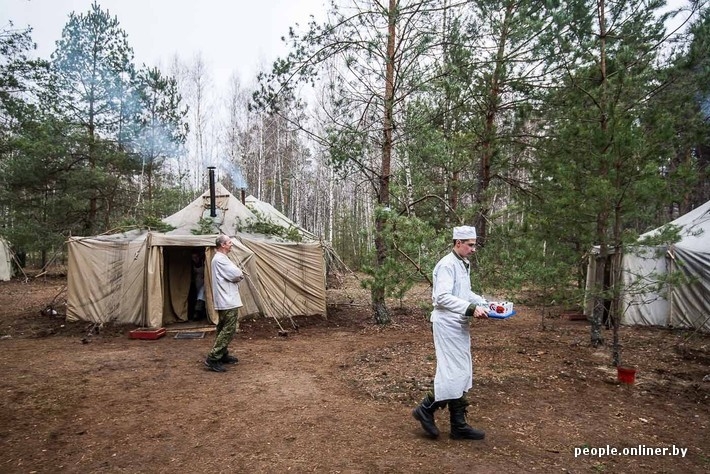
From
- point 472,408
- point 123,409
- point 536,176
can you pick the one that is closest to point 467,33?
point 536,176

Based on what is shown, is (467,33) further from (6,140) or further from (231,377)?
(6,140)

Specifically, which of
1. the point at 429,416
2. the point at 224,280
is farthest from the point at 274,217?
the point at 429,416

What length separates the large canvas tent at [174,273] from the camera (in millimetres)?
8125

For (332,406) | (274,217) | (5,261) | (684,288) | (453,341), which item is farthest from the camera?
(5,261)

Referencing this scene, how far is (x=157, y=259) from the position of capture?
805cm

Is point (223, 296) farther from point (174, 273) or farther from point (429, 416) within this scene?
point (174, 273)

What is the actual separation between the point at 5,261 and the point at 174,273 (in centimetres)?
1214

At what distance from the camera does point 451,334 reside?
10.9 ft

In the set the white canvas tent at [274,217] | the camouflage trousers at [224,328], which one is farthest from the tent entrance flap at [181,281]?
the camouflage trousers at [224,328]

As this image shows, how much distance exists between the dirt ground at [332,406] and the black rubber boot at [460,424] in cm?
7

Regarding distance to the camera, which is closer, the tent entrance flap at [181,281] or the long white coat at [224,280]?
the long white coat at [224,280]

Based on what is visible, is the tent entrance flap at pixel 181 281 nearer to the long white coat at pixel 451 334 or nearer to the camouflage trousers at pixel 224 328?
the camouflage trousers at pixel 224 328

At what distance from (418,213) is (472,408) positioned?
24.9 ft

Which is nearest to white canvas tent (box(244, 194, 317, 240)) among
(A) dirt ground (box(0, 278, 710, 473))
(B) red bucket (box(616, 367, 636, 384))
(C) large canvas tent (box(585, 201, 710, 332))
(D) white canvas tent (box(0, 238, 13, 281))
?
(A) dirt ground (box(0, 278, 710, 473))
